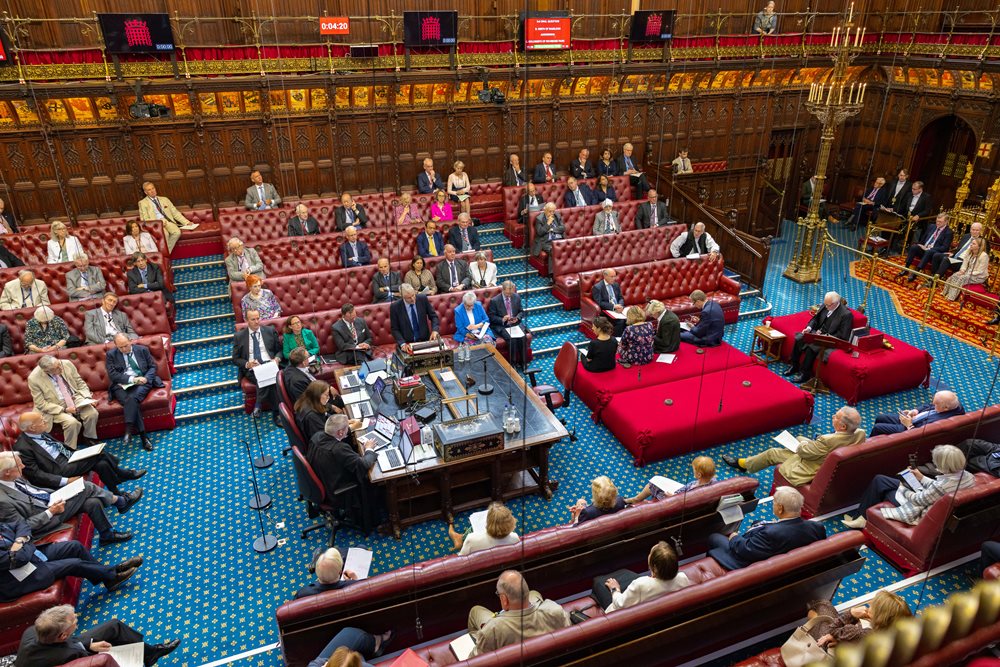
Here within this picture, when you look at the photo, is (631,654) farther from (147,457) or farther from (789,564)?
(147,457)

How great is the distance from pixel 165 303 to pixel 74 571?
14.0 ft

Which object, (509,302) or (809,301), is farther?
(809,301)

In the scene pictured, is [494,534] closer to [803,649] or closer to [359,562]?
[359,562]

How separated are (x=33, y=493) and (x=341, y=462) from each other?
2.45 m

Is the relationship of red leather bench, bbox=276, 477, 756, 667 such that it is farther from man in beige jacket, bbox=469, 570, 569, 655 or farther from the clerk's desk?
the clerk's desk

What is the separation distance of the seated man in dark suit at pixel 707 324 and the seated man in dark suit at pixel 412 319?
10.7ft

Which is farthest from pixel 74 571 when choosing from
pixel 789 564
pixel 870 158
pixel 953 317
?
pixel 870 158

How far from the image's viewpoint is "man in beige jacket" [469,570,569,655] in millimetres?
3480

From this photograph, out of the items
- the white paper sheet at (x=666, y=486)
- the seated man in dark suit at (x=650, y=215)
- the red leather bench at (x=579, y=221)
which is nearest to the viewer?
the white paper sheet at (x=666, y=486)

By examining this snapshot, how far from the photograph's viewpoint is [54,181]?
33.1 feet

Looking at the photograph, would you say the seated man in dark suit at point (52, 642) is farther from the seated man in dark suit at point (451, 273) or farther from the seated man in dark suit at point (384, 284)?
the seated man in dark suit at point (451, 273)

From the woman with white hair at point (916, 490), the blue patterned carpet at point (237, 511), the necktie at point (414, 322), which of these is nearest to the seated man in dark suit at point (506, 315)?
the blue patterned carpet at point (237, 511)

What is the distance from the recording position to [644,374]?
739cm

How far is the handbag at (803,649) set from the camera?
11.5ft
